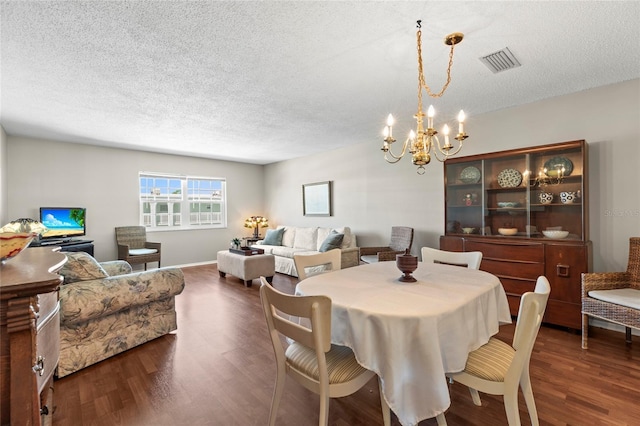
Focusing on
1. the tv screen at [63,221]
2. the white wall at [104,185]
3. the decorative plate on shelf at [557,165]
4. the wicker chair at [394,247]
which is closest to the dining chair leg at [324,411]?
the wicker chair at [394,247]

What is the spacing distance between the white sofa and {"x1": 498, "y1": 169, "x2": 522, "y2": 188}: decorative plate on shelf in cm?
233

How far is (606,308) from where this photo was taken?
249 cm

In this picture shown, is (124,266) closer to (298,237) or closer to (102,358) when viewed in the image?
→ (102,358)

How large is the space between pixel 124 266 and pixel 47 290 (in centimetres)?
315

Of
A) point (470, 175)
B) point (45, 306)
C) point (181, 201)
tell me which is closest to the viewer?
point (45, 306)

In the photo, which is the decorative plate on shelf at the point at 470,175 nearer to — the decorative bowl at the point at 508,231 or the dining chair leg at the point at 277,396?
the decorative bowl at the point at 508,231

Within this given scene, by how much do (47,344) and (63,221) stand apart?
4.72m

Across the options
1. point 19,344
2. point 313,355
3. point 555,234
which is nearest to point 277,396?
point 313,355

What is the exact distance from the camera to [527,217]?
11.0 ft

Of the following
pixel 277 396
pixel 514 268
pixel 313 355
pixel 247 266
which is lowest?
pixel 277 396

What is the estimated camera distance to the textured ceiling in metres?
1.83

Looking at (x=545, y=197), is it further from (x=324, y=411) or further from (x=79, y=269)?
(x=79, y=269)

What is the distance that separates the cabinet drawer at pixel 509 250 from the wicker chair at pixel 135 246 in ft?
16.8

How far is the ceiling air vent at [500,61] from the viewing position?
233 centimetres
